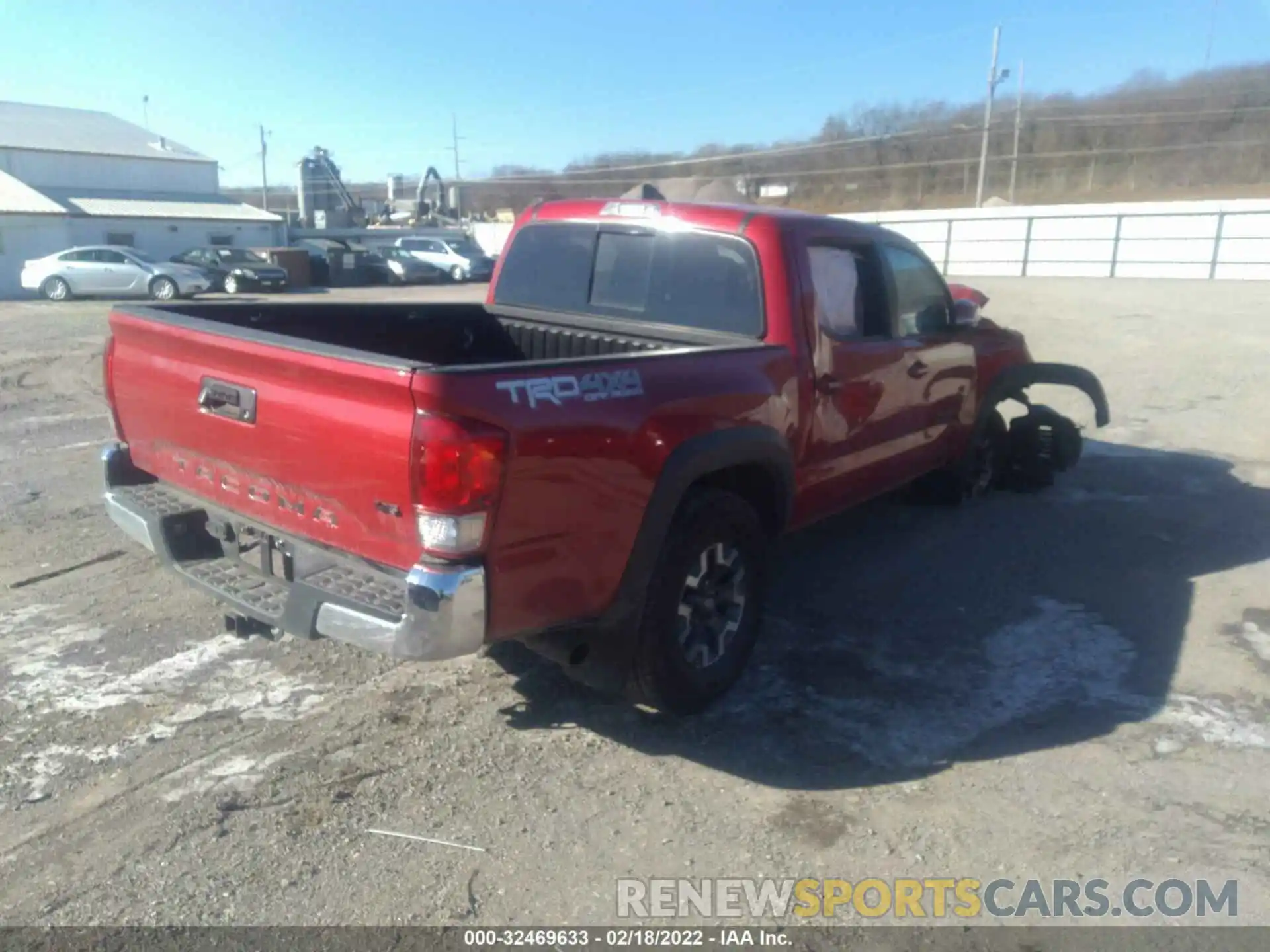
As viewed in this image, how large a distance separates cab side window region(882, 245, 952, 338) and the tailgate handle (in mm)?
3388

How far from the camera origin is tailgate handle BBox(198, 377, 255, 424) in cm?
340

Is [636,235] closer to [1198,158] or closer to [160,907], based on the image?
[160,907]

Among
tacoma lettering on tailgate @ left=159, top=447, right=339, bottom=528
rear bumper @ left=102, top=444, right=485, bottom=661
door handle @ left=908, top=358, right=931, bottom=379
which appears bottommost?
rear bumper @ left=102, top=444, right=485, bottom=661

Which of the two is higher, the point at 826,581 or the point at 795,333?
the point at 795,333

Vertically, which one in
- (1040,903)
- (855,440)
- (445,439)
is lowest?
(1040,903)

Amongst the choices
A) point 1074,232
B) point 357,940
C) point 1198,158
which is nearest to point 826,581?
point 357,940

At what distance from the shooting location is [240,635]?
3.88 m

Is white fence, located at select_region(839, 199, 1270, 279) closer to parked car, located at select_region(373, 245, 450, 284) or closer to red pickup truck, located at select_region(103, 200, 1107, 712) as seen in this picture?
parked car, located at select_region(373, 245, 450, 284)

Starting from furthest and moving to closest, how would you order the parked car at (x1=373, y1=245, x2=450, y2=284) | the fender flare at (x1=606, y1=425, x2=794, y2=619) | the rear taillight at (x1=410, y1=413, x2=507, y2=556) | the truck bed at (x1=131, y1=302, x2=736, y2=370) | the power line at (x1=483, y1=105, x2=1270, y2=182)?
1. the power line at (x1=483, y1=105, x2=1270, y2=182)
2. the parked car at (x1=373, y1=245, x2=450, y2=284)
3. the truck bed at (x1=131, y1=302, x2=736, y2=370)
4. the fender flare at (x1=606, y1=425, x2=794, y2=619)
5. the rear taillight at (x1=410, y1=413, x2=507, y2=556)

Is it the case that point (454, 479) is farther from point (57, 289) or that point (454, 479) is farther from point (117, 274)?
point (57, 289)

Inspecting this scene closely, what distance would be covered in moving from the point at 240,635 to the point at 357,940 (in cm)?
153

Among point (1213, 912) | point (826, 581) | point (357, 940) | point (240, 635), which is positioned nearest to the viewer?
point (357, 940)

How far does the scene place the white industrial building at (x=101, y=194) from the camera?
102ft

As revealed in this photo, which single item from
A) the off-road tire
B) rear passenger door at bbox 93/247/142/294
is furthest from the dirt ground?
rear passenger door at bbox 93/247/142/294
